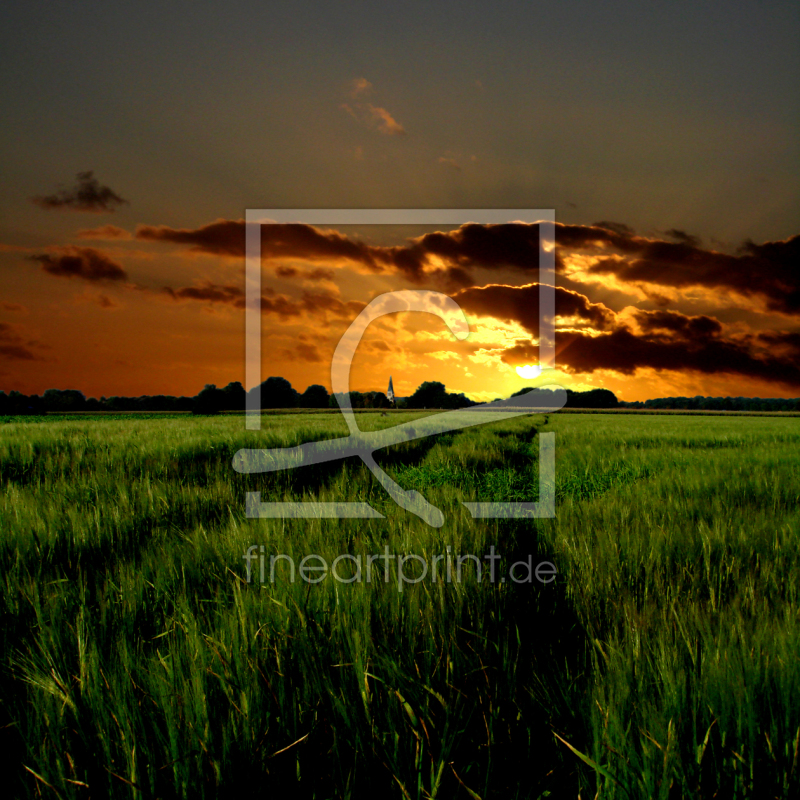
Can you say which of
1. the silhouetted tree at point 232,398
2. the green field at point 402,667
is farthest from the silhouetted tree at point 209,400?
the green field at point 402,667

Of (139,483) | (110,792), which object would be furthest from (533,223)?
(110,792)

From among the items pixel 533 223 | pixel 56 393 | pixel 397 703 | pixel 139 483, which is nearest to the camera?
pixel 397 703

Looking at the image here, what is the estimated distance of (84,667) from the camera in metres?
1.15

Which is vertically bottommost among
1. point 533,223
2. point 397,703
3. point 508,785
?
point 508,785

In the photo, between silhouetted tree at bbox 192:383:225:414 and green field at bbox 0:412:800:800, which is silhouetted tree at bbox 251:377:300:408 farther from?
green field at bbox 0:412:800:800

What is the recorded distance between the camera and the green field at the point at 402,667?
951mm

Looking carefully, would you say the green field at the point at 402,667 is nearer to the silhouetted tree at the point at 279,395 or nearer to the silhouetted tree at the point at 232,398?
the silhouetted tree at the point at 279,395

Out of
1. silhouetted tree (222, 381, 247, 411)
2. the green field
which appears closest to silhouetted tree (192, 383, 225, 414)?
silhouetted tree (222, 381, 247, 411)

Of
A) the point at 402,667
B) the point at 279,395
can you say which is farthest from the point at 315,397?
the point at 402,667

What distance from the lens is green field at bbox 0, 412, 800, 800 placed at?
0.95m

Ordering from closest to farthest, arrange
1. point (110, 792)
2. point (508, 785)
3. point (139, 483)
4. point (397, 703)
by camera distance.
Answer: point (110, 792) → point (508, 785) → point (397, 703) → point (139, 483)

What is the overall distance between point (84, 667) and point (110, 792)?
1.25ft

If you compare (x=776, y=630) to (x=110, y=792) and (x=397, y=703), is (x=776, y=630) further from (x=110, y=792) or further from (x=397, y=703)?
(x=110, y=792)

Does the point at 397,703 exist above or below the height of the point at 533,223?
below
